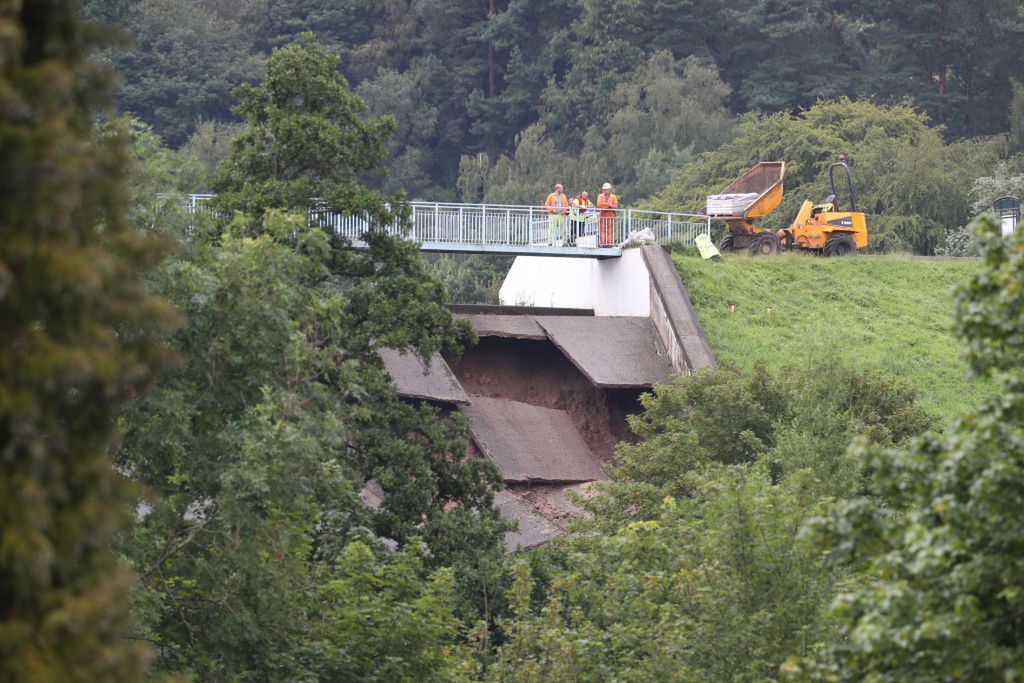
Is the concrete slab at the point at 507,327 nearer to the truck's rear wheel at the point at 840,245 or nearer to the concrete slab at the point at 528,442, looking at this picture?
the concrete slab at the point at 528,442

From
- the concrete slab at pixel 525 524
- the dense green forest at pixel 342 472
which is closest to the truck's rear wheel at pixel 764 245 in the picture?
the dense green forest at pixel 342 472

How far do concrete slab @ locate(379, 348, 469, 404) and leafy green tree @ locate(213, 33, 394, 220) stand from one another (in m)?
6.33

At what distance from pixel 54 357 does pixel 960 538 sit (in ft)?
19.7

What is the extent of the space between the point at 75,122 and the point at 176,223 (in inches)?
360

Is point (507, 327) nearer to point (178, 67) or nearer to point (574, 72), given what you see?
point (574, 72)

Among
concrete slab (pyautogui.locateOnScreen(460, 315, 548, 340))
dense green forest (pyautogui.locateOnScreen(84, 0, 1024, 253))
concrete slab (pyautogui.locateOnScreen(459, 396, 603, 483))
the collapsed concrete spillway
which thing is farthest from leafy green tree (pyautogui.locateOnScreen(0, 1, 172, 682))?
dense green forest (pyautogui.locateOnScreen(84, 0, 1024, 253))

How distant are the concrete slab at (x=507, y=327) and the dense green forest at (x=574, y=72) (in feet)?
101

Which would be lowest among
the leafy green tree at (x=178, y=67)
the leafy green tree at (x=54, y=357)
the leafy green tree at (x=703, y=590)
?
the leafy green tree at (x=703, y=590)

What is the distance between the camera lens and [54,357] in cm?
521

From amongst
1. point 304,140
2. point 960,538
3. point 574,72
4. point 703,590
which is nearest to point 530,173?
point 574,72

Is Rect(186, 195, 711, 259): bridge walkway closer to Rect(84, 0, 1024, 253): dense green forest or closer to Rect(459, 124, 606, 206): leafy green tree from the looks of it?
Rect(84, 0, 1024, 253): dense green forest

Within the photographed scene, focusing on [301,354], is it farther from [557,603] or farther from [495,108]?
[495,108]

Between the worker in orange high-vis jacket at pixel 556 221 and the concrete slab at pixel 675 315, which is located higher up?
the worker in orange high-vis jacket at pixel 556 221

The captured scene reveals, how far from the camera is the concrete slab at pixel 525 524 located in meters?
25.4
